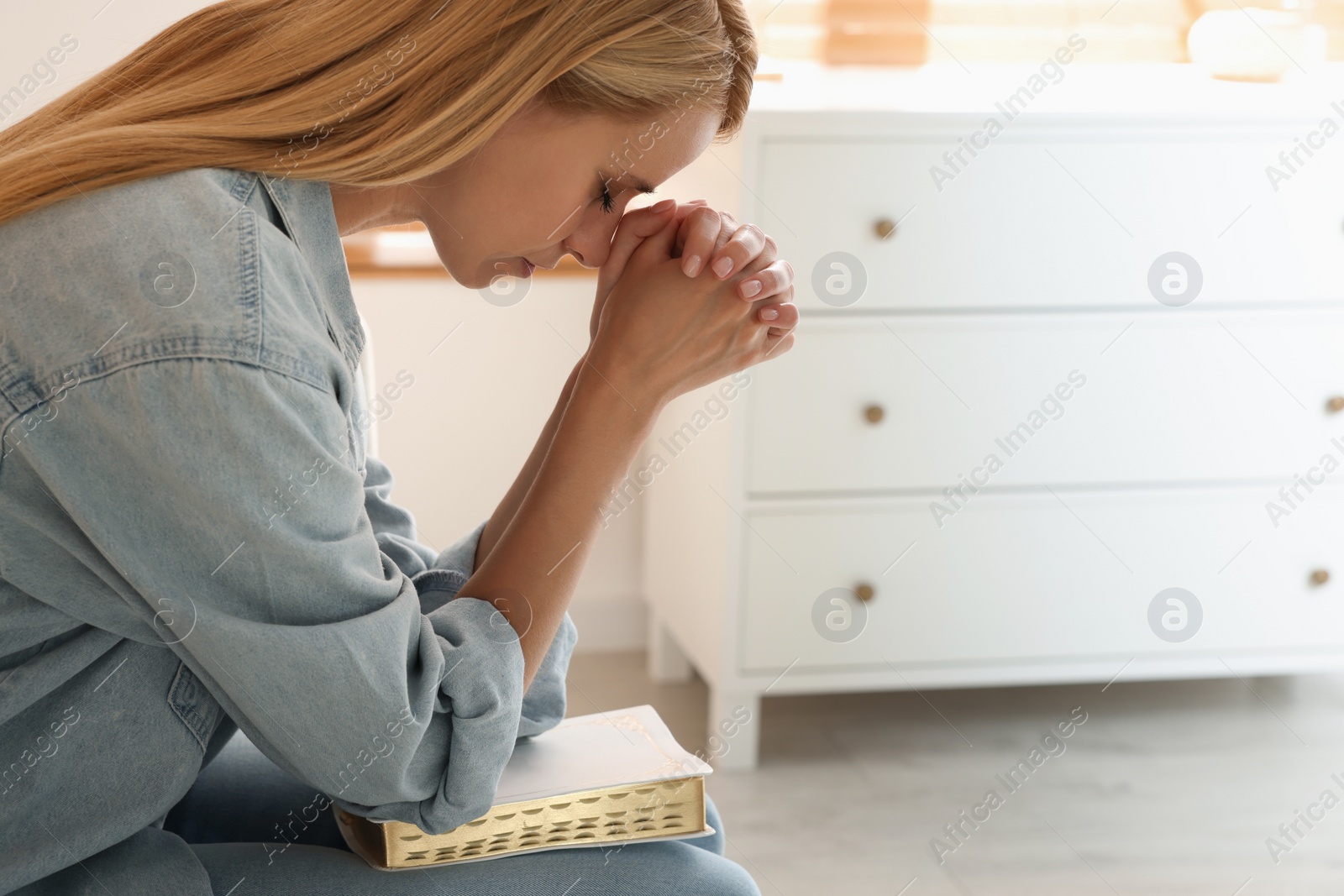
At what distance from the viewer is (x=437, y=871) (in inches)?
30.6

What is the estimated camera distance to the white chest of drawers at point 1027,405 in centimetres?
167

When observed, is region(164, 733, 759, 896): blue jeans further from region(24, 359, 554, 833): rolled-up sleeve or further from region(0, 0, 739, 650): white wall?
region(0, 0, 739, 650): white wall

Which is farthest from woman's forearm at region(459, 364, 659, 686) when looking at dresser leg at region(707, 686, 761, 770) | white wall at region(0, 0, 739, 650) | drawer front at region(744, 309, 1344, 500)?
white wall at region(0, 0, 739, 650)

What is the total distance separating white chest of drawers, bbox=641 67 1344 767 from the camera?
5.49ft

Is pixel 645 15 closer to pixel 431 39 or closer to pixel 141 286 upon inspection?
pixel 431 39

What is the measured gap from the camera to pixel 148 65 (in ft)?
2.66

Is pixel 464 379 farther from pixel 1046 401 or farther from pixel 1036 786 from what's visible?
pixel 1036 786

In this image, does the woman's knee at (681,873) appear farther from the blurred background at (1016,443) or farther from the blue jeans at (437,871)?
the blurred background at (1016,443)

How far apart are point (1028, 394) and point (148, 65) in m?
1.24

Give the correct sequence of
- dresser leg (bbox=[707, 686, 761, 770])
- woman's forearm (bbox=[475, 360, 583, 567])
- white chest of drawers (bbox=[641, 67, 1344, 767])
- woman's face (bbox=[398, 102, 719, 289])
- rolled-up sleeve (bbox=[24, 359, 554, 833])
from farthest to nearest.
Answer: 1. dresser leg (bbox=[707, 686, 761, 770])
2. white chest of drawers (bbox=[641, 67, 1344, 767])
3. woman's forearm (bbox=[475, 360, 583, 567])
4. woman's face (bbox=[398, 102, 719, 289])
5. rolled-up sleeve (bbox=[24, 359, 554, 833])

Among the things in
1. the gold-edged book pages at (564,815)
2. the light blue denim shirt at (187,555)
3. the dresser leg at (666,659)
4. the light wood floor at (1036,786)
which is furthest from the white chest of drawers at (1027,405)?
the light blue denim shirt at (187,555)

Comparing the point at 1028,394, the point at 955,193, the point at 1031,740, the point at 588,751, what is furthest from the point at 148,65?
the point at 1031,740

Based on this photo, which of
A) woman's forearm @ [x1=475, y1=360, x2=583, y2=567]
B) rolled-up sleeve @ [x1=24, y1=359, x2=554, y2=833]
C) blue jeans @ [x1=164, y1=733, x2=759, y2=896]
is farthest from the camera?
woman's forearm @ [x1=475, y1=360, x2=583, y2=567]

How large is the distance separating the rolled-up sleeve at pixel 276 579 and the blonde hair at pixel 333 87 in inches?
5.6
